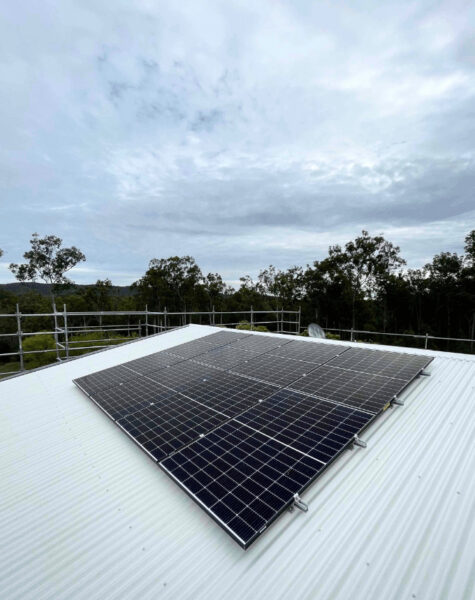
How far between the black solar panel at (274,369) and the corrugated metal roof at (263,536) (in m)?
1.79

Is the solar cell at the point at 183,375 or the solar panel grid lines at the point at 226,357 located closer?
the solar cell at the point at 183,375

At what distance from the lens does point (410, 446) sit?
10.7 ft

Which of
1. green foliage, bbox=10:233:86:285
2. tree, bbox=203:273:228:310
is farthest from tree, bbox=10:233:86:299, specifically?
tree, bbox=203:273:228:310

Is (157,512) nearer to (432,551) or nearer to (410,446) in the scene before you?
(432,551)

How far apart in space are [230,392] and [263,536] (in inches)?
99.2

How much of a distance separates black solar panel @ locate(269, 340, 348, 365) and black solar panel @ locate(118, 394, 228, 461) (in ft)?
9.30

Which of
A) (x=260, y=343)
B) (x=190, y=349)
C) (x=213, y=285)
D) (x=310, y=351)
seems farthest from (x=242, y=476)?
(x=213, y=285)

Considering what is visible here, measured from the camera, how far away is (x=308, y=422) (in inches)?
145

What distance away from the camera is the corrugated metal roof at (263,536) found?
6.63ft

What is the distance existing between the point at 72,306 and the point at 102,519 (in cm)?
4917

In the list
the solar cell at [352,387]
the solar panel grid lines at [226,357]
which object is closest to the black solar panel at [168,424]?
the solar cell at [352,387]

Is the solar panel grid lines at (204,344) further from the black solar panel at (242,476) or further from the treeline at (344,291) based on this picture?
the treeline at (344,291)

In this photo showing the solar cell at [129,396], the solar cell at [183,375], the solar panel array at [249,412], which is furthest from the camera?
the solar cell at [183,375]

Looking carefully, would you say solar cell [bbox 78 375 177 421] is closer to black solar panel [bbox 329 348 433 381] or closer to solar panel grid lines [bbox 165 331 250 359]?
solar panel grid lines [bbox 165 331 250 359]
